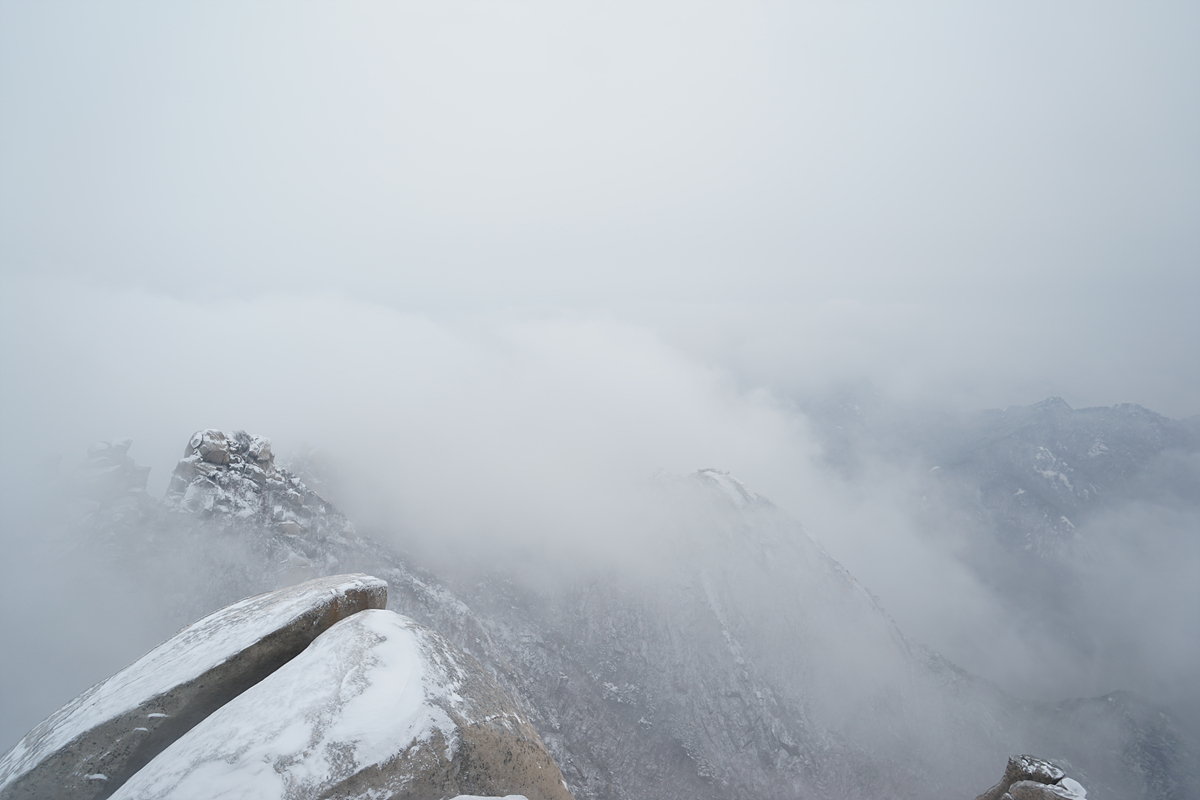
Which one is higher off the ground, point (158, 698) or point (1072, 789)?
point (1072, 789)

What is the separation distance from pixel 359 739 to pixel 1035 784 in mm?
16027

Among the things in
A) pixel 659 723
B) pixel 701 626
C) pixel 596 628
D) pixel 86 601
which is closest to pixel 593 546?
pixel 596 628

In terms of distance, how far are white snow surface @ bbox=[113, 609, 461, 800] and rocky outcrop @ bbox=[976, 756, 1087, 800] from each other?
537 inches

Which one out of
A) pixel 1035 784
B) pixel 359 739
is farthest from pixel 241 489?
pixel 1035 784

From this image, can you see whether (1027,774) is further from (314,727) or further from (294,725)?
(294,725)

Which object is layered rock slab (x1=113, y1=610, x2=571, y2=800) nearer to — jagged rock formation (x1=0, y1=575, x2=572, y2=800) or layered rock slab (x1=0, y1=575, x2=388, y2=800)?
jagged rock formation (x1=0, y1=575, x2=572, y2=800)

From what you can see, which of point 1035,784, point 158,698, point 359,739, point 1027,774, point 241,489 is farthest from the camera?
point 241,489

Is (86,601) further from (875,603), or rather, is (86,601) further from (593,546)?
(875,603)

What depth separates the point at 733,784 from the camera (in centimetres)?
4975

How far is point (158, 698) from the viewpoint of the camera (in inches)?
404

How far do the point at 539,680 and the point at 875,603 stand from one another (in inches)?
2457

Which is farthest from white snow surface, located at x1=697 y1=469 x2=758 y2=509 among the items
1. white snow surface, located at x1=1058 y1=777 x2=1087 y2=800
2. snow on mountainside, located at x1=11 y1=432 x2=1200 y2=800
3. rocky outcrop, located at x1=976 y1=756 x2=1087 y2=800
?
white snow surface, located at x1=1058 y1=777 x2=1087 y2=800

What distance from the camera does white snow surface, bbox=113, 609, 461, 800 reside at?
7840 mm

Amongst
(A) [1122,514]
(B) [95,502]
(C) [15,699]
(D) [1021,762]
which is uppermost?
(D) [1021,762]
